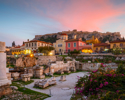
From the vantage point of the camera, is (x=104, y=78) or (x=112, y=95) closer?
(x=112, y=95)

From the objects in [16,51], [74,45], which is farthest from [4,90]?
[16,51]

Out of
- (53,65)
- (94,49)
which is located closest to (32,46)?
(94,49)

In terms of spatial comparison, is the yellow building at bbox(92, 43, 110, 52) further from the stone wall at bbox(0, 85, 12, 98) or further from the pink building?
the stone wall at bbox(0, 85, 12, 98)

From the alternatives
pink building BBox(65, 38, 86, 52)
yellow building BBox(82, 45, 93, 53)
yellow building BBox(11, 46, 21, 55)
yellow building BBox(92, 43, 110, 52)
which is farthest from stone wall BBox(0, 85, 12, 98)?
yellow building BBox(11, 46, 21, 55)

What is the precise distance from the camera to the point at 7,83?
584 centimetres

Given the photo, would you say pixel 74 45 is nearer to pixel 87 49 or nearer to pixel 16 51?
pixel 87 49

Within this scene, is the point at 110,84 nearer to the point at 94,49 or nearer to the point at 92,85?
the point at 92,85

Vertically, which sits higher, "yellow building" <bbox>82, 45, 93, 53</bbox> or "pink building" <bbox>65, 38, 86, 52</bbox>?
"pink building" <bbox>65, 38, 86, 52</bbox>

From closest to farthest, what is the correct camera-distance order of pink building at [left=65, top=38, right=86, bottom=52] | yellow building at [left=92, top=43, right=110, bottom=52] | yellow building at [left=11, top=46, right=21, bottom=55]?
pink building at [left=65, top=38, right=86, bottom=52] < yellow building at [left=92, top=43, right=110, bottom=52] < yellow building at [left=11, top=46, right=21, bottom=55]

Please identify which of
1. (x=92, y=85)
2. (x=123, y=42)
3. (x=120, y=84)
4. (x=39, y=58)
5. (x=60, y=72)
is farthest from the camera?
(x=123, y=42)

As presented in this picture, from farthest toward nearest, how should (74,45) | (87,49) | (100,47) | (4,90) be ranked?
(100,47), (74,45), (87,49), (4,90)

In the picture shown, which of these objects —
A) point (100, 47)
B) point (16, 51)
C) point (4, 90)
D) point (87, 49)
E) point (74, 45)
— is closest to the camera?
point (4, 90)

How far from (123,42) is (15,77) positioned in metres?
37.1

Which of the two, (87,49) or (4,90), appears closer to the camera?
(4,90)
